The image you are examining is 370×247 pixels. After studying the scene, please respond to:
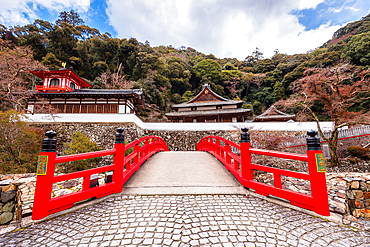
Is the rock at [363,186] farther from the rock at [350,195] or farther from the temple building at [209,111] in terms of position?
the temple building at [209,111]

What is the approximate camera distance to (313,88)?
1170 centimetres

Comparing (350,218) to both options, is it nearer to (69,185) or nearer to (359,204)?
(359,204)

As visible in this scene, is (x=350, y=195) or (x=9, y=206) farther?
(x=350, y=195)

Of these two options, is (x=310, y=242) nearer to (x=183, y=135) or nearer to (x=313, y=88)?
(x=313, y=88)

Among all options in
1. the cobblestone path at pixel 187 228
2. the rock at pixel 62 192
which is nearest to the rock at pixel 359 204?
the cobblestone path at pixel 187 228

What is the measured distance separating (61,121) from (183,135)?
1142 centimetres

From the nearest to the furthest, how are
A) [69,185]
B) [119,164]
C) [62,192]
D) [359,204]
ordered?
[359,204] < [119,164] < [62,192] < [69,185]

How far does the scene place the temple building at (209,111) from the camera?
19.7m

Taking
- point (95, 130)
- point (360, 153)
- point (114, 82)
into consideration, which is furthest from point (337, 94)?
point (114, 82)

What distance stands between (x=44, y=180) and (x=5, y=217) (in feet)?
2.43

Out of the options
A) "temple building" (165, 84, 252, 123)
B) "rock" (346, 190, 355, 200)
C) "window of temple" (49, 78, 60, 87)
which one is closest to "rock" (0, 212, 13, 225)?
"rock" (346, 190, 355, 200)

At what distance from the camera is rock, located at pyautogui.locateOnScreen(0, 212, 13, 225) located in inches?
89.0

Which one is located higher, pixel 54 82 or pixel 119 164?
pixel 54 82

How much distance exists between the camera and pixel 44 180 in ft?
7.70
